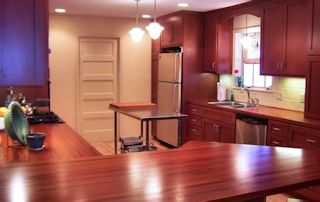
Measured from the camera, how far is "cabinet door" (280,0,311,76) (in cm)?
427

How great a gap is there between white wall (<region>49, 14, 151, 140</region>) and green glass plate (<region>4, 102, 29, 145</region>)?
4093mm

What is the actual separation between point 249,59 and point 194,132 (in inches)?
57.8

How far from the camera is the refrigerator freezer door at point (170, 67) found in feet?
20.1

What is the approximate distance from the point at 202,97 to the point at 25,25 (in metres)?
3.76

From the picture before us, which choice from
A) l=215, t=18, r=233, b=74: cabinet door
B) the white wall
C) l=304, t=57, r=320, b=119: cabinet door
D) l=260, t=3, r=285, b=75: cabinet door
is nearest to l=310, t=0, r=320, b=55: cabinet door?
l=304, t=57, r=320, b=119: cabinet door

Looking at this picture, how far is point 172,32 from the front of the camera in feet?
21.2

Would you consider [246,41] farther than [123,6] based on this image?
No

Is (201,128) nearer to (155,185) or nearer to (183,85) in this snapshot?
(183,85)

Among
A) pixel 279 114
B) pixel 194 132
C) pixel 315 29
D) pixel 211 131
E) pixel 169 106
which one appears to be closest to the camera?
pixel 315 29

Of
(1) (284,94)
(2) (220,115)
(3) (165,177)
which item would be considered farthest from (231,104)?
(3) (165,177)

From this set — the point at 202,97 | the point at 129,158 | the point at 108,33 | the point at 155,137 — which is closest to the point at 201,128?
the point at 202,97

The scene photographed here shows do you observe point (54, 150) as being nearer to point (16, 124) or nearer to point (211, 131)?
point (16, 124)

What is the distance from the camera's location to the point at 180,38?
6.20 metres

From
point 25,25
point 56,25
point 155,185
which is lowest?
point 155,185
